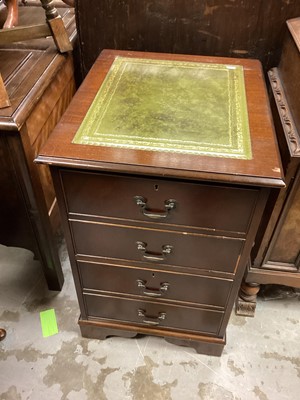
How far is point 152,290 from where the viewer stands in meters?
1.06

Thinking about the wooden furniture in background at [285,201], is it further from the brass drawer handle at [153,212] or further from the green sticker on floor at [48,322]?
the green sticker on floor at [48,322]

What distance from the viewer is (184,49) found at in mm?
1159

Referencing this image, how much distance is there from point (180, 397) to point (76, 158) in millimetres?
863

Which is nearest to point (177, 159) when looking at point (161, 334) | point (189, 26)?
point (189, 26)

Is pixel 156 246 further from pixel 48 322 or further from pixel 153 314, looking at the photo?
pixel 48 322

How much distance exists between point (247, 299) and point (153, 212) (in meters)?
0.69

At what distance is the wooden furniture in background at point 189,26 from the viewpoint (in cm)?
105

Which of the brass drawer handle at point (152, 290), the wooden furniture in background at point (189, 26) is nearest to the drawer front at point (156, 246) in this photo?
the brass drawer handle at point (152, 290)

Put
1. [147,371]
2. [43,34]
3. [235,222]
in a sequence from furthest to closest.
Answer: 1. [147,371]
2. [43,34]
3. [235,222]

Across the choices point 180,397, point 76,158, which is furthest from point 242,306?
point 76,158

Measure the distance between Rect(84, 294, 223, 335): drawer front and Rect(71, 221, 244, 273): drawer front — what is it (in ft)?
0.69

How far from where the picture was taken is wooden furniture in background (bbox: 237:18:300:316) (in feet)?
3.03

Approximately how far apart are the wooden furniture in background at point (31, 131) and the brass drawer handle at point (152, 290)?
38 centimetres

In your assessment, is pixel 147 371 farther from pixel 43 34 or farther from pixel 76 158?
pixel 43 34
